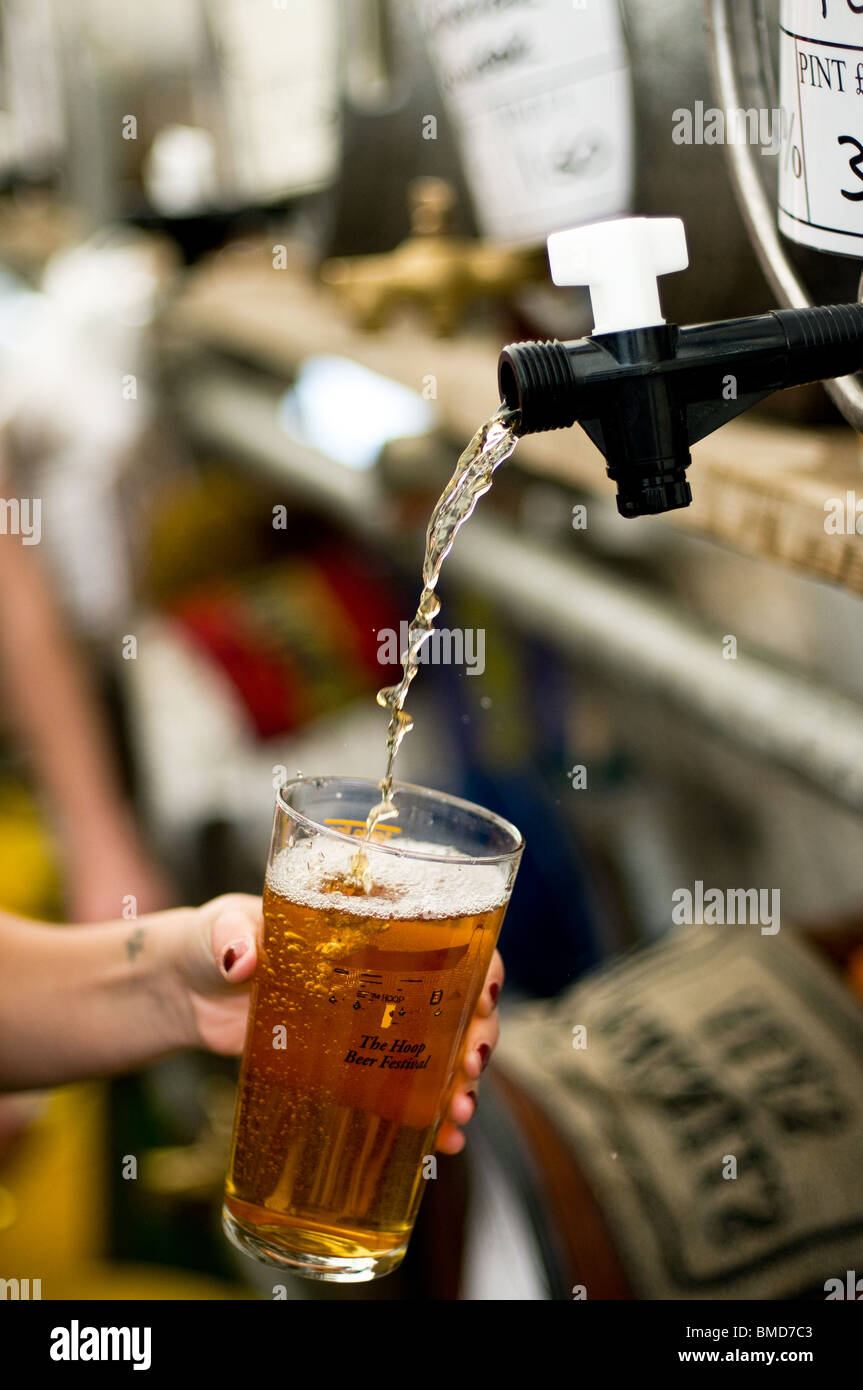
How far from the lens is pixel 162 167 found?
6.89 ft

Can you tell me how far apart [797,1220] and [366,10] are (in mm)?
1493

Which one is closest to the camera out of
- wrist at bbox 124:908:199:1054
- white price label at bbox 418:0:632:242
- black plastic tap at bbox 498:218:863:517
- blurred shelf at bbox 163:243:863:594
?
black plastic tap at bbox 498:218:863:517

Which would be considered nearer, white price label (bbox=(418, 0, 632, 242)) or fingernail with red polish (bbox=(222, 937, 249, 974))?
fingernail with red polish (bbox=(222, 937, 249, 974))

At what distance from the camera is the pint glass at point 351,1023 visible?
604mm

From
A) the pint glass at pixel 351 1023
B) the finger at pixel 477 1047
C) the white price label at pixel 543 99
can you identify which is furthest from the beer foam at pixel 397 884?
the white price label at pixel 543 99

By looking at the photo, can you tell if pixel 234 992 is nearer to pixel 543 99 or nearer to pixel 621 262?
pixel 621 262

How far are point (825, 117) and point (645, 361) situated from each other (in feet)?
0.58

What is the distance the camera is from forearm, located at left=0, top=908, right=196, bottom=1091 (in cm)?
82

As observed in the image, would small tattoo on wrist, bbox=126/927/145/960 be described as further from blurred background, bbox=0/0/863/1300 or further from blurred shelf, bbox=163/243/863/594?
blurred shelf, bbox=163/243/863/594

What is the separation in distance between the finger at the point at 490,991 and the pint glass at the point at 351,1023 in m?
0.03

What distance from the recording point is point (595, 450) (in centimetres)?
91

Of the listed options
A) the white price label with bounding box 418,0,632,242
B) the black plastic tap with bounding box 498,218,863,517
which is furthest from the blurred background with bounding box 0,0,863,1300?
the black plastic tap with bounding box 498,218,863,517

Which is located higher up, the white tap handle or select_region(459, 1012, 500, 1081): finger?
the white tap handle
